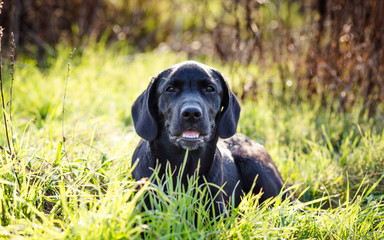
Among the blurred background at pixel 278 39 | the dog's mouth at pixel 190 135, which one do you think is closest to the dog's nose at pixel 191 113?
the dog's mouth at pixel 190 135

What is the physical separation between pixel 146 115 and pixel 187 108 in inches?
16.0

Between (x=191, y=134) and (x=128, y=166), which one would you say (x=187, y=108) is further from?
(x=128, y=166)

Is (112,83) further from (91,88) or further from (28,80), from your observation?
(28,80)

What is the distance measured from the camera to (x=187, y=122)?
2.85 m

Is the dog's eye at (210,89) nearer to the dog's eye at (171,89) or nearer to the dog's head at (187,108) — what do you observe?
the dog's head at (187,108)

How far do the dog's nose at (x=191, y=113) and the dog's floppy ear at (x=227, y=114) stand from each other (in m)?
0.38

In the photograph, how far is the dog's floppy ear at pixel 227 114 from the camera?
10.3 ft

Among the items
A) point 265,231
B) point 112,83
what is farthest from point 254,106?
point 265,231

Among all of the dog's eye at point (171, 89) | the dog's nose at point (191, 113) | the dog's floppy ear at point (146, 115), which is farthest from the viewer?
the dog's eye at point (171, 89)

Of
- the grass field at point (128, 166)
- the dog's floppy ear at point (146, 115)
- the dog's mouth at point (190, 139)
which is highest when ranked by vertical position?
the dog's floppy ear at point (146, 115)

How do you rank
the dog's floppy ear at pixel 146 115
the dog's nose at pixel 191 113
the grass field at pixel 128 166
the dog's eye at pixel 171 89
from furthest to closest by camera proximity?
the dog's eye at pixel 171 89 < the dog's floppy ear at pixel 146 115 < the dog's nose at pixel 191 113 < the grass field at pixel 128 166

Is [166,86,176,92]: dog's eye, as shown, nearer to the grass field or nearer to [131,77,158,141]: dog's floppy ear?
[131,77,158,141]: dog's floppy ear

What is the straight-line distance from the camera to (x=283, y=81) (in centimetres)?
615

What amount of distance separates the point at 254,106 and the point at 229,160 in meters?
2.29
